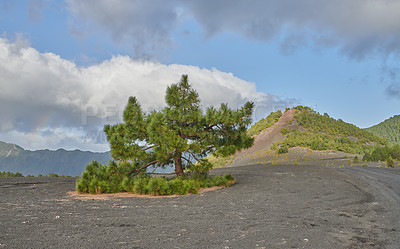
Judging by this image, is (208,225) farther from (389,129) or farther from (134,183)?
(389,129)

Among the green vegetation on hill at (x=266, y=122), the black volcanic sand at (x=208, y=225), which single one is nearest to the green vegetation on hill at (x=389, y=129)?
the green vegetation on hill at (x=266, y=122)

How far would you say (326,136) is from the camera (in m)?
54.5

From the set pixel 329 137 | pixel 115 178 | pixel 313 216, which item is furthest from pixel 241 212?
pixel 329 137

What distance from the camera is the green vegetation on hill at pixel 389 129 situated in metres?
86.7

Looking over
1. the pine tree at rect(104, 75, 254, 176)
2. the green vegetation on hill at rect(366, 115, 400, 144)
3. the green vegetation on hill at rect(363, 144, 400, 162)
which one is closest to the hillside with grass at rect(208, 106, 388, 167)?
the green vegetation on hill at rect(363, 144, 400, 162)

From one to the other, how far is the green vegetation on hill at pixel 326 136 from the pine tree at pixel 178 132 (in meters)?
33.8

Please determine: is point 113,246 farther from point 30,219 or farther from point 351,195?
point 351,195

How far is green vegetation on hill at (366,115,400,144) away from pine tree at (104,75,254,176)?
91.4 metres

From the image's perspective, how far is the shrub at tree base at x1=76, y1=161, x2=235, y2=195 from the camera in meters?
12.1

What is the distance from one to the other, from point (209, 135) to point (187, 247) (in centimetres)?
896

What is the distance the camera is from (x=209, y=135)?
44.1 feet

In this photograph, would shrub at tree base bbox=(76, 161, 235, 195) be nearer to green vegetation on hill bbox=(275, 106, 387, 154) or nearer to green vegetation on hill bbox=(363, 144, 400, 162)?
green vegetation on hill bbox=(363, 144, 400, 162)

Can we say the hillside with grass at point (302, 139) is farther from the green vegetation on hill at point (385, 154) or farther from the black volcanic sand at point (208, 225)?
the black volcanic sand at point (208, 225)

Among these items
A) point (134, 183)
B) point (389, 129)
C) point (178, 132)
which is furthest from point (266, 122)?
point (134, 183)
